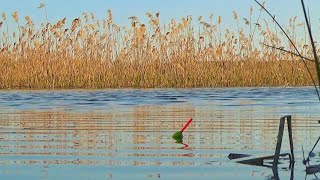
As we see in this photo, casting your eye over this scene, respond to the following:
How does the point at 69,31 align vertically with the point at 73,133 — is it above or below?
above

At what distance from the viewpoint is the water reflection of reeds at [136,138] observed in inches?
164

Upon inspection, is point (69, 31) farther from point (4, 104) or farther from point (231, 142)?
point (231, 142)

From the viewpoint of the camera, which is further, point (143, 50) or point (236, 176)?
point (143, 50)

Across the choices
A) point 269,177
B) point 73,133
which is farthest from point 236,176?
point 73,133

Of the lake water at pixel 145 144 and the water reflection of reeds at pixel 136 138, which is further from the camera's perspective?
the water reflection of reeds at pixel 136 138

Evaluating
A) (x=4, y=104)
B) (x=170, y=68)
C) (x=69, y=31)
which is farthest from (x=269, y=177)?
(x=69, y=31)

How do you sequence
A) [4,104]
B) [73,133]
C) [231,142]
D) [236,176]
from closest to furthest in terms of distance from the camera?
1. [236,176]
2. [231,142]
3. [73,133]
4. [4,104]

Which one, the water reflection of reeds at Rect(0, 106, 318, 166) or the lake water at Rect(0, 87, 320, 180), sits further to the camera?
the water reflection of reeds at Rect(0, 106, 318, 166)

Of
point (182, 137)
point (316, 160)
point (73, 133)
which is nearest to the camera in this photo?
point (316, 160)

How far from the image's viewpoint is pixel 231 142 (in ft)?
16.4

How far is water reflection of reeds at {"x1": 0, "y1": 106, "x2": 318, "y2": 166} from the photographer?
4.17 m

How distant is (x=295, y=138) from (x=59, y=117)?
3.35m

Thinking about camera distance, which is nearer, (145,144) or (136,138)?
(145,144)

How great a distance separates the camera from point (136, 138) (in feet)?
17.4
